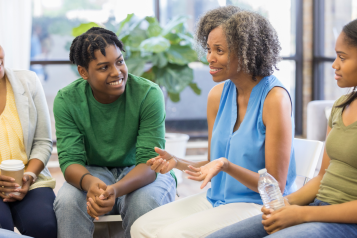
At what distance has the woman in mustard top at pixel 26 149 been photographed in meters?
1.58

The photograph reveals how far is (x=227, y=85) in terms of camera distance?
1.69 metres

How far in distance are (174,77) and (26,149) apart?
75.3 inches

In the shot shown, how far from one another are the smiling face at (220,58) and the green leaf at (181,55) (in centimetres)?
189

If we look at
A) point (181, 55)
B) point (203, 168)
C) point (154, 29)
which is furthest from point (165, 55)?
point (203, 168)

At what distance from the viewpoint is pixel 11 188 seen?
1.61 metres

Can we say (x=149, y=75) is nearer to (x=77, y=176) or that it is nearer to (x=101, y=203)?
(x=77, y=176)

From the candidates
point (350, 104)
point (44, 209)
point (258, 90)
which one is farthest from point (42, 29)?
point (350, 104)

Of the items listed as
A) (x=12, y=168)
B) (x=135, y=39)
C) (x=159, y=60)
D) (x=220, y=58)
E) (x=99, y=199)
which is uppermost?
(x=135, y=39)

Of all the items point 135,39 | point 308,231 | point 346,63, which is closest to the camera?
point 308,231

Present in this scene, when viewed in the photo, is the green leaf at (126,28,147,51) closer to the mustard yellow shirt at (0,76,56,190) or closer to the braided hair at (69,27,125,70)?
the braided hair at (69,27,125,70)

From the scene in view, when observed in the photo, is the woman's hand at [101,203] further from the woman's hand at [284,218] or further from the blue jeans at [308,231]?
the woman's hand at [284,218]

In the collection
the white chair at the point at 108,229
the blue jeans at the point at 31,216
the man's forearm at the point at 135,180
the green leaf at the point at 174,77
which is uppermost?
the green leaf at the point at 174,77

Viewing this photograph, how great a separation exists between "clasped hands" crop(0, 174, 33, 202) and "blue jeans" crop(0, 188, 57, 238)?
26 mm

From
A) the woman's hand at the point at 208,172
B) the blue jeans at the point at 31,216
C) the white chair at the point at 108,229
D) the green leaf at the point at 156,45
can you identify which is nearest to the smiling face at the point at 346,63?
the woman's hand at the point at 208,172
